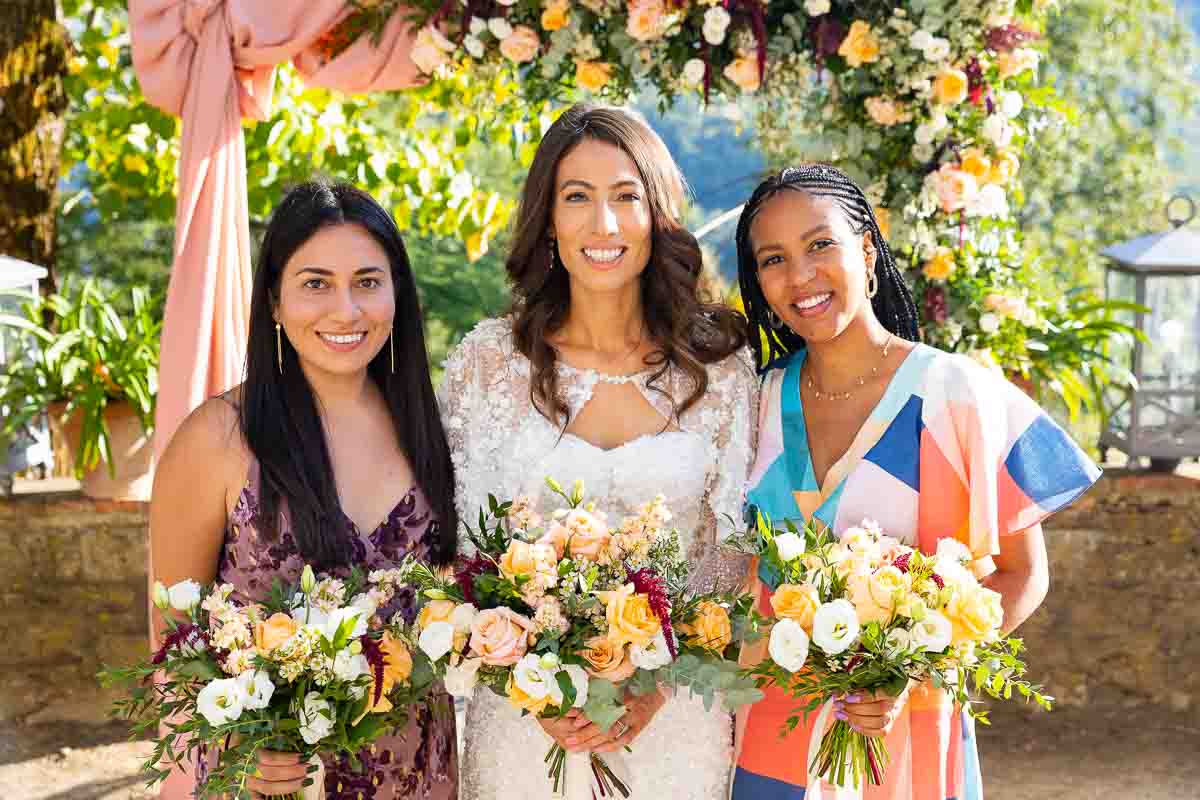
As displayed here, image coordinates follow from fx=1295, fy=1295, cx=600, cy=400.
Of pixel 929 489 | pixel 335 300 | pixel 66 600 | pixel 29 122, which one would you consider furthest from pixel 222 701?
pixel 29 122

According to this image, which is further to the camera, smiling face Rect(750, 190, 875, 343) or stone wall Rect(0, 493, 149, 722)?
stone wall Rect(0, 493, 149, 722)

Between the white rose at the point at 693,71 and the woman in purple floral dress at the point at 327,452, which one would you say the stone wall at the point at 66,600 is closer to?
the white rose at the point at 693,71

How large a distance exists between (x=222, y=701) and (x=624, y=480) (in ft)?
3.45

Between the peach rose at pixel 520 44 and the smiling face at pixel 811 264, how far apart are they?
6.86 ft

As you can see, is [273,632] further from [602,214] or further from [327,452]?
[602,214]

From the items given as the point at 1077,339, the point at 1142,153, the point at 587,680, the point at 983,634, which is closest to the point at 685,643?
the point at 587,680

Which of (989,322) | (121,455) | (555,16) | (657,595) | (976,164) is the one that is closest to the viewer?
(657,595)

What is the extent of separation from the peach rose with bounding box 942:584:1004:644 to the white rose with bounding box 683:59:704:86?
9.00 ft

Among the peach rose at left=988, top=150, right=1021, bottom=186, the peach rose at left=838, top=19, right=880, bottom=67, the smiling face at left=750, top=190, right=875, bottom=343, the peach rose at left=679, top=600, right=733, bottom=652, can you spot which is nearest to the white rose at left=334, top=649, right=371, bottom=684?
the peach rose at left=679, top=600, right=733, bottom=652

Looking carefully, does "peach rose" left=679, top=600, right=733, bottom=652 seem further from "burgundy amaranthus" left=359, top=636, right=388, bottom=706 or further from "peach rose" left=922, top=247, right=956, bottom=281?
"peach rose" left=922, top=247, right=956, bottom=281

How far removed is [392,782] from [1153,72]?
16.5 metres

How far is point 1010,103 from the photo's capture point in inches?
190

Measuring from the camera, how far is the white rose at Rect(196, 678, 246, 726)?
2.24m

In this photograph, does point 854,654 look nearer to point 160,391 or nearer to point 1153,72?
point 160,391
